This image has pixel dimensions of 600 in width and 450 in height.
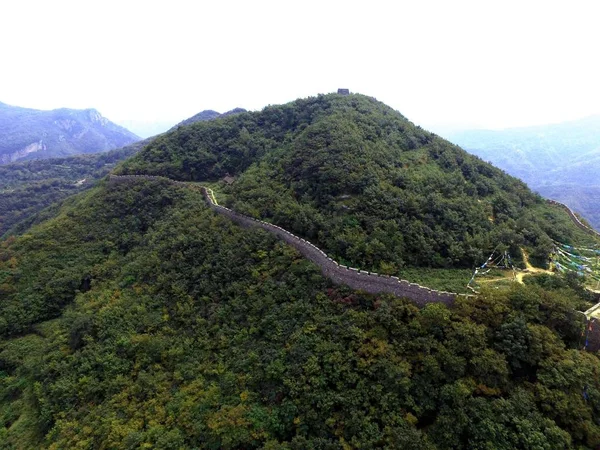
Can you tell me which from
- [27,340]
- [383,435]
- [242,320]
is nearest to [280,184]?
[242,320]

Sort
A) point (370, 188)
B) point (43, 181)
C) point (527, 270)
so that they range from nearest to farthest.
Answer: point (527, 270)
point (370, 188)
point (43, 181)

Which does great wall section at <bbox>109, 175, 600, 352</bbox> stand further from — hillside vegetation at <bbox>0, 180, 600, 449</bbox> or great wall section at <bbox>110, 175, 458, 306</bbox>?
hillside vegetation at <bbox>0, 180, 600, 449</bbox>

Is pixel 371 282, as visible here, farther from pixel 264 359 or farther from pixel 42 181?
pixel 42 181

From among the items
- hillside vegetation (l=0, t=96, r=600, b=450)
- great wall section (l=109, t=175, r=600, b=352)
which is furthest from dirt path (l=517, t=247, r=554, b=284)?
great wall section (l=109, t=175, r=600, b=352)

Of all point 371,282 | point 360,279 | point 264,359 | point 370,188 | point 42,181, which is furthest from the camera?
point 42,181

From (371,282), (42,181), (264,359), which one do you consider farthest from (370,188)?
(42,181)

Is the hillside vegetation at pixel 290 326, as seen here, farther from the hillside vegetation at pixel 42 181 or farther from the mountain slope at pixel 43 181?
the mountain slope at pixel 43 181
